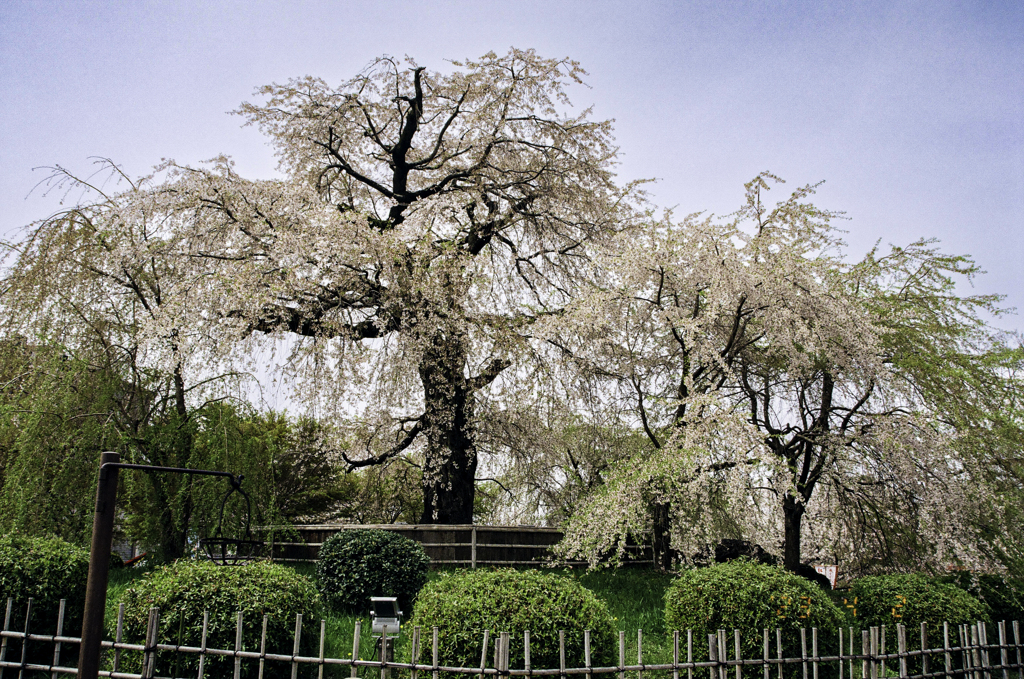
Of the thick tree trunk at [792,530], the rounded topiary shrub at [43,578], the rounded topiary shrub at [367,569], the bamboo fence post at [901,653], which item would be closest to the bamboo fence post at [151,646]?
the rounded topiary shrub at [43,578]

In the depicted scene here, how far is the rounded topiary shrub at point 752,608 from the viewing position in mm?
5590

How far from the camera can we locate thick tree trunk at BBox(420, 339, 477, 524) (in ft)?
37.0

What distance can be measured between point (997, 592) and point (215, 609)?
322 inches

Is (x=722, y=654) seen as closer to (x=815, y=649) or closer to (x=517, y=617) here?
(x=815, y=649)

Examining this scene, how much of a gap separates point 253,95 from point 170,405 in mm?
6547

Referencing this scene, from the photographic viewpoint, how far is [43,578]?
5688mm

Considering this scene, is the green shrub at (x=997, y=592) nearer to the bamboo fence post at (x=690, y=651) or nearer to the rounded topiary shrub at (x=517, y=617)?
the bamboo fence post at (x=690, y=651)

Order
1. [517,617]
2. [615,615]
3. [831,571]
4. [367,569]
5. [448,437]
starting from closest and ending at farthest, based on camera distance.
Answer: [517,617]
[615,615]
[367,569]
[448,437]
[831,571]

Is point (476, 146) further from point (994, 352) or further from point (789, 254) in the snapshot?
point (994, 352)

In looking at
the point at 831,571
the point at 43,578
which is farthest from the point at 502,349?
the point at 831,571

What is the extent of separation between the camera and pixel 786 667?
564cm

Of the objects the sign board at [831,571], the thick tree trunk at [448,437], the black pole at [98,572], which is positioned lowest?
the sign board at [831,571]

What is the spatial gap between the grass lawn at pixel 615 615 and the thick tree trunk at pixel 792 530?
1856 mm

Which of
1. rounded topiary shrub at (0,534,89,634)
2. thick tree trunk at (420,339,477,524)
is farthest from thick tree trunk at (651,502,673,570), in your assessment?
rounded topiary shrub at (0,534,89,634)
